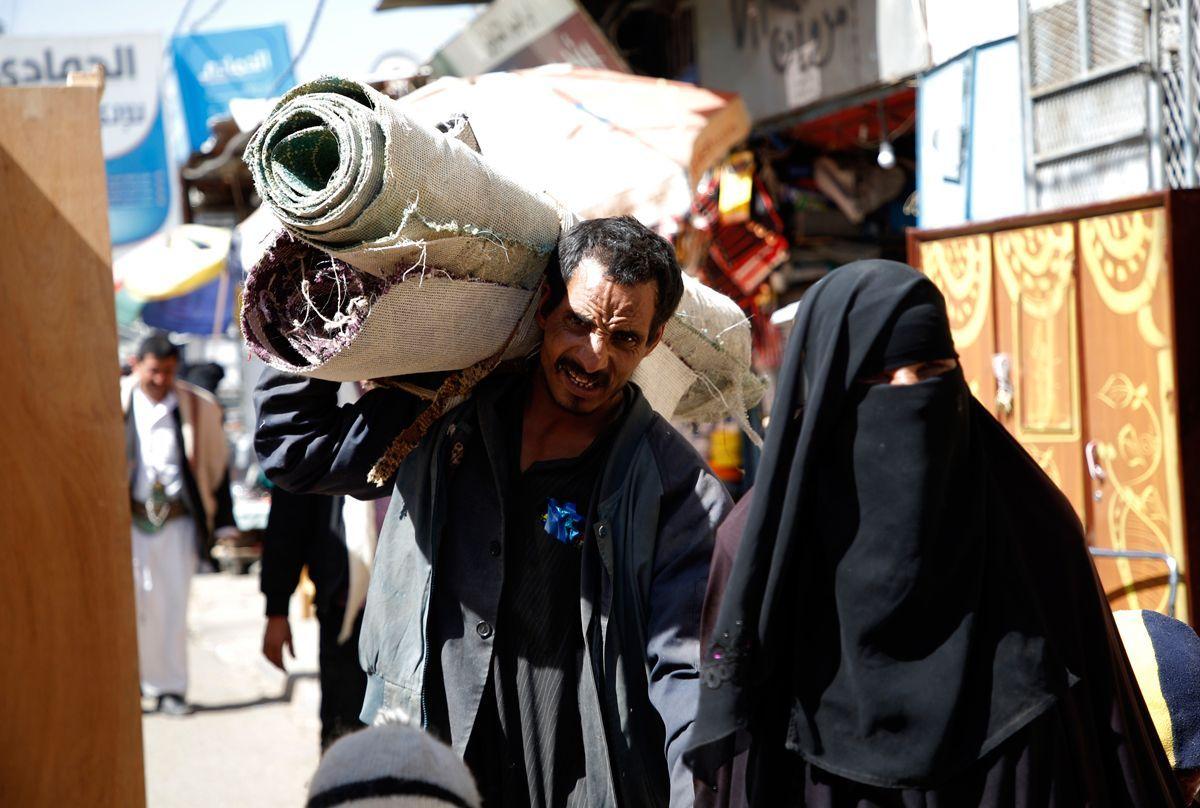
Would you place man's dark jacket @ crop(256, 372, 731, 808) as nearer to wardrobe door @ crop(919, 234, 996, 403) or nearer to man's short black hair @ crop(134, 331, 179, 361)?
wardrobe door @ crop(919, 234, 996, 403)

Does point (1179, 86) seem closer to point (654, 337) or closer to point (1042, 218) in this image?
point (1042, 218)

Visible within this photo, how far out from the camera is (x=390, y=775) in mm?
1186

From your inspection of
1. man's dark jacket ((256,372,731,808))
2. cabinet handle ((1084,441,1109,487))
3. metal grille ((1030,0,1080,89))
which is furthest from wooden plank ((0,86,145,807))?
metal grille ((1030,0,1080,89))

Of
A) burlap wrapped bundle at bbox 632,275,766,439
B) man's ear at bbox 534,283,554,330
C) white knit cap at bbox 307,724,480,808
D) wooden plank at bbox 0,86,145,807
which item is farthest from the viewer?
wooden plank at bbox 0,86,145,807

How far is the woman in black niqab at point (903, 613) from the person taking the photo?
1.77 metres

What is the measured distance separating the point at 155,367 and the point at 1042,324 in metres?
4.70

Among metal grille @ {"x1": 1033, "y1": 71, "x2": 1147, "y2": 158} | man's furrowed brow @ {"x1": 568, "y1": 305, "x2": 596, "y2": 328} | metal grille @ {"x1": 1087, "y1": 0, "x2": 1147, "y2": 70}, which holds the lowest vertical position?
man's furrowed brow @ {"x1": 568, "y1": 305, "x2": 596, "y2": 328}

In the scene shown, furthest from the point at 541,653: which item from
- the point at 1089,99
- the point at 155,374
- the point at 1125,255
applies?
the point at 155,374

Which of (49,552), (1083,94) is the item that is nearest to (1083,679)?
(49,552)

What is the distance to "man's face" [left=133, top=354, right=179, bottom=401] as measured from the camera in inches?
269

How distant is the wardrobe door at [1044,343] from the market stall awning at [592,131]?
4.92ft

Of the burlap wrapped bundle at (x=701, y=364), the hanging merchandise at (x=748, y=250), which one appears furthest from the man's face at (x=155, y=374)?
the burlap wrapped bundle at (x=701, y=364)

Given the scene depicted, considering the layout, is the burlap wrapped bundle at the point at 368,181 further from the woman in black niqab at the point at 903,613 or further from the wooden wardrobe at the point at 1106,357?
the wooden wardrobe at the point at 1106,357

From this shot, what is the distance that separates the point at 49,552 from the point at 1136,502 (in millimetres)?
3764
